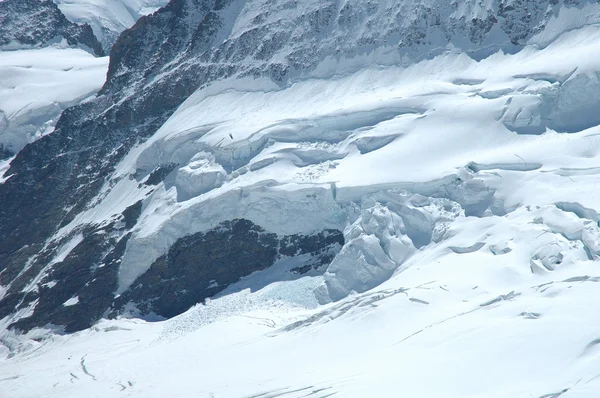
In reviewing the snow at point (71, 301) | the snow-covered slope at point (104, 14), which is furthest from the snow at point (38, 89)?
the snow at point (71, 301)

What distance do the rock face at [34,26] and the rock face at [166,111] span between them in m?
24.8

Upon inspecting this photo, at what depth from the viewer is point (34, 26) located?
110375mm

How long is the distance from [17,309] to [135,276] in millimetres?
10123

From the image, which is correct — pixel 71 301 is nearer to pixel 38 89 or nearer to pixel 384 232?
pixel 384 232

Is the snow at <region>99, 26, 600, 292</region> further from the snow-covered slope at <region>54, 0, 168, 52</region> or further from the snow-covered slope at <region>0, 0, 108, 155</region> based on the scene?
the snow-covered slope at <region>54, 0, 168, 52</region>

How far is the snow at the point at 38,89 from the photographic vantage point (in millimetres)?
91562

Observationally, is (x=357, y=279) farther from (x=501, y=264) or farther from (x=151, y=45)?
(x=151, y=45)

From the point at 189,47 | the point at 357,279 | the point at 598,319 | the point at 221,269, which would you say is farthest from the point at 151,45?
the point at 598,319

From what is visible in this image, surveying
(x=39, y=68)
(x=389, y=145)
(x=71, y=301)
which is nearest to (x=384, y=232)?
(x=389, y=145)

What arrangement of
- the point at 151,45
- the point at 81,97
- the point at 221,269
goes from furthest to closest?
the point at 81,97 → the point at 151,45 → the point at 221,269

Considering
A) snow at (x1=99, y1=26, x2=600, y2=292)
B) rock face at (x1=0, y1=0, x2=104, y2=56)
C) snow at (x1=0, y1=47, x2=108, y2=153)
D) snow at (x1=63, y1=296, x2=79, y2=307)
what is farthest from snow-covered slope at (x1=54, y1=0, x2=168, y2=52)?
snow at (x1=63, y1=296, x2=79, y2=307)

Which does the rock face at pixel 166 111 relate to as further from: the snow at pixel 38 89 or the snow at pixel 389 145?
the snow at pixel 38 89

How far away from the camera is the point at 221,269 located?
60.8 m

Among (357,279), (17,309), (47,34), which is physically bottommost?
(17,309)
